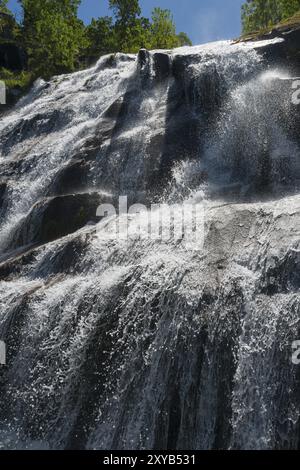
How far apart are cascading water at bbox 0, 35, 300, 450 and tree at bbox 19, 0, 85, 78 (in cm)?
1916

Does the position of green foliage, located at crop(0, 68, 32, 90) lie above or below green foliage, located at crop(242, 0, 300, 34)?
below

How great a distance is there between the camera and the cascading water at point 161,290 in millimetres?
9148

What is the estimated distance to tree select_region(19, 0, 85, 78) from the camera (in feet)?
128

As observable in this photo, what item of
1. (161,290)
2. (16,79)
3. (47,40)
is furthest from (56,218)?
(47,40)

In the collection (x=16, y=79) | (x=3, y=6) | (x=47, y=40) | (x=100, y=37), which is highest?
(x=3, y=6)

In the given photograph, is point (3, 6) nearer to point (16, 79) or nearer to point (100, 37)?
point (100, 37)

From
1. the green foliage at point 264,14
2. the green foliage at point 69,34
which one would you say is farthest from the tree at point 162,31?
the green foliage at point 264,14

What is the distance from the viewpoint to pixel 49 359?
1072cm

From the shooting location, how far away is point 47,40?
40344 mm

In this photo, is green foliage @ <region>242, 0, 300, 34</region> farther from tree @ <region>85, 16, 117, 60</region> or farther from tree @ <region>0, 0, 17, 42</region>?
tree @ <region>0, 0, 17, 42</region>

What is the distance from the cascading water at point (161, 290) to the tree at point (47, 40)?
19156 millimetres

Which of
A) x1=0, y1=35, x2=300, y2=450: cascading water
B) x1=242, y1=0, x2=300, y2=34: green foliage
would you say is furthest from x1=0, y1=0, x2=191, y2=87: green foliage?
x1=0, y1=35, x2=300, y2=450: cascading water

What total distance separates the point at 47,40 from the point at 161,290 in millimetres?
35692
